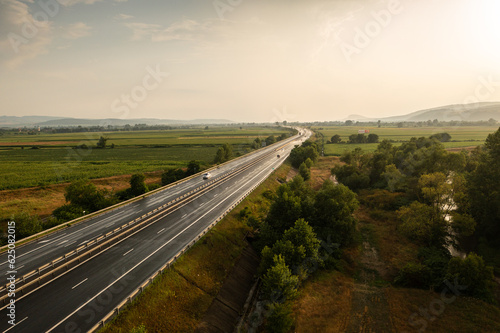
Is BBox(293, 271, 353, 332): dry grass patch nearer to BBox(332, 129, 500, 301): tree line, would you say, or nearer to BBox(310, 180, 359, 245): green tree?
BBox(310, 180, 359, 245): green tree

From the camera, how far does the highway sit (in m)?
22.2

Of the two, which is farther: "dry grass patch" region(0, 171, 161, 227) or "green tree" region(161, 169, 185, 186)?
"green tree" region(161, 169, 185, 186)

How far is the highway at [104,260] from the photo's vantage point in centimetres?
2216

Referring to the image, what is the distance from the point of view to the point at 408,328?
1070 inches

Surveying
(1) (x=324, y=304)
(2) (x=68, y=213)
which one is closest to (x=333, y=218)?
(1) (x=324, y=304)

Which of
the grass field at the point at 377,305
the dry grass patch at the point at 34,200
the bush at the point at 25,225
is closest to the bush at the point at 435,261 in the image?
the grass field at the point at 377,305

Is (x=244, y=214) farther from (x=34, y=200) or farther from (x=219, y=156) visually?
(x=219, y=156)

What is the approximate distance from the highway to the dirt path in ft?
80.1

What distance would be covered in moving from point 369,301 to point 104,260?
35063 millimetres

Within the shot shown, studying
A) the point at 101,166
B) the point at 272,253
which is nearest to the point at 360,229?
the point at 272,253

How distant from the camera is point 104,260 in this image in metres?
30.8

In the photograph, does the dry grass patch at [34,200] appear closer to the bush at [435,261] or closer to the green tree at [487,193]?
the bush at [435,261]

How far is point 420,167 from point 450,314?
48.7 meters

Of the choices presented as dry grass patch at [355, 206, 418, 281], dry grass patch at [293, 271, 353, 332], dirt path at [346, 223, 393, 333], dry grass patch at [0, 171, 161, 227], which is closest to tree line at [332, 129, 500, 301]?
dry grass patch at [355, 206, 418, 281]
